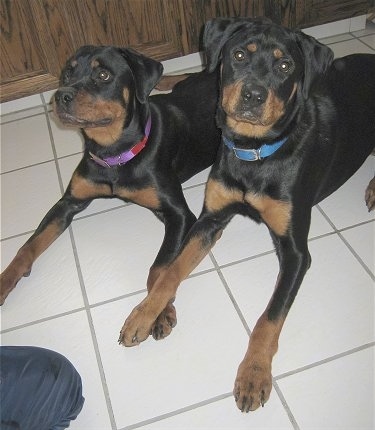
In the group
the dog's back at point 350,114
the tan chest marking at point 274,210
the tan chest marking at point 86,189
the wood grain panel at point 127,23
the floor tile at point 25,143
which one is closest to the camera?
the tan chest marking at point 274,210

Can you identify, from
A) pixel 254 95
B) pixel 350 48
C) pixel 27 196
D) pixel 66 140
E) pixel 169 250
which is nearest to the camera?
pixel 254 95

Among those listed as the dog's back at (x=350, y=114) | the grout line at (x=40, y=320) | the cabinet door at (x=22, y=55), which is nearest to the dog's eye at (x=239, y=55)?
the dog's back at (x=350, y=114)

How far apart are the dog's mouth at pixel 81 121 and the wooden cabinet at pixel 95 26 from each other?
141cm

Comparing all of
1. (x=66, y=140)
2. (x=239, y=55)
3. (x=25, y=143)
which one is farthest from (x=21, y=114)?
(x=239, y=55)

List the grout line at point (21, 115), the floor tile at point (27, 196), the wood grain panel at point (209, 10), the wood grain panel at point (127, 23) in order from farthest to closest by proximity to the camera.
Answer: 1. the grout line at point (21, 115)
2. the wood grain panel at point (209, 10)
3. the wood grain panel at point (127, 23)
4. the floor tile at point (27, 196)

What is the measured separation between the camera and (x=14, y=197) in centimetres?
260

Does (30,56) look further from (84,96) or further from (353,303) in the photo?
(353,303)

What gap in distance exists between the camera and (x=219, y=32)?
5.80ft

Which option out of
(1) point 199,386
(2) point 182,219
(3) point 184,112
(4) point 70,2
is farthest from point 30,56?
(1) point 199,386

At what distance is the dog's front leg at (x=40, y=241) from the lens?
200 centimetres

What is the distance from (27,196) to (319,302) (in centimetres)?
168

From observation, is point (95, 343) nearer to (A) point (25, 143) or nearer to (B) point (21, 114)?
(A) point (25, 143)

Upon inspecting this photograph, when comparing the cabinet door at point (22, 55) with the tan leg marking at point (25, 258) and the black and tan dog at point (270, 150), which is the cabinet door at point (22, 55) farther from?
the black and tan dog at point (270, 150)

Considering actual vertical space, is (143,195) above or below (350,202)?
above
